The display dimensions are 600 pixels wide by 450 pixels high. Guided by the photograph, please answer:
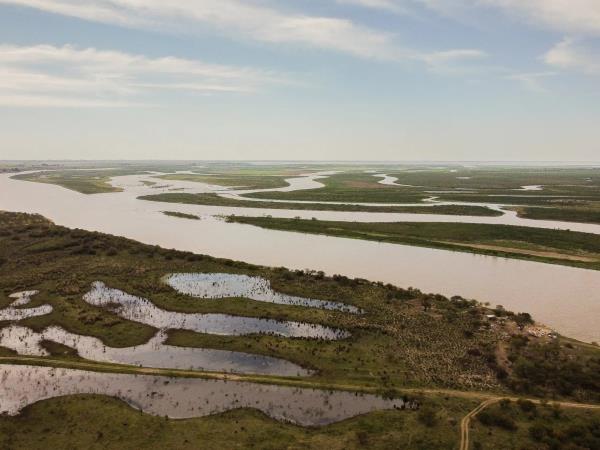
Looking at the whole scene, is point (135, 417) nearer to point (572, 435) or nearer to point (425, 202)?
point (572, 435)

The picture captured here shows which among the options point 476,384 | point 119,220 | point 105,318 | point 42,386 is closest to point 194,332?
point 105,318

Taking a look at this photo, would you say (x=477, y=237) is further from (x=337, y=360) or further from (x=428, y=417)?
(x=428, y=417)

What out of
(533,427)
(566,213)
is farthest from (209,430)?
(566,213)

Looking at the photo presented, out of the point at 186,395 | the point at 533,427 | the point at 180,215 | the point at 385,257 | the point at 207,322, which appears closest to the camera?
the point at 533,427

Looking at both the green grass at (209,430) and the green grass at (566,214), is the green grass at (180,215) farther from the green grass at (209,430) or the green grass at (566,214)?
the green grass at (566,214)

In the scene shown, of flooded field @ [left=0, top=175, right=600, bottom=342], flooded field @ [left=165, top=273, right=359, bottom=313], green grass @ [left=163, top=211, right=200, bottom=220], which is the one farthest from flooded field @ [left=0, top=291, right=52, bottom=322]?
green grass @ [left=163, top=211, right=200, bottom=220]

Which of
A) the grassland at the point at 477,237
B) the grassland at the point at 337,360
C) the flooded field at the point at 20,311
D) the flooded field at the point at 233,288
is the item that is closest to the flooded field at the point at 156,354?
the grassland at the point at 337,360

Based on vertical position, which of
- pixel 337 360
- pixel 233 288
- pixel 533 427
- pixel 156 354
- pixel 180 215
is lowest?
pixel 156 354
